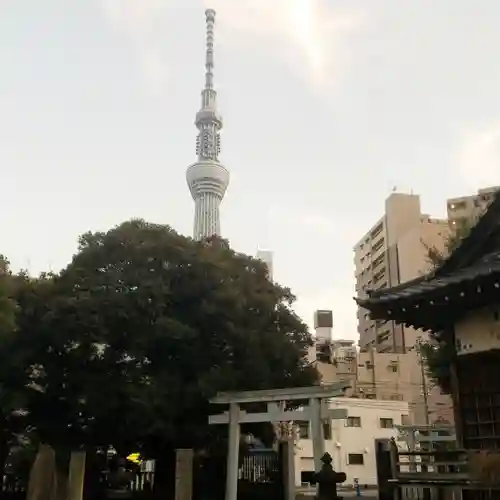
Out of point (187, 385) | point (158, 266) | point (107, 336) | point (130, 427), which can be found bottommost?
point (130, 427)

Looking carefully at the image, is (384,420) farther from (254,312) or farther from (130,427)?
(130,427)

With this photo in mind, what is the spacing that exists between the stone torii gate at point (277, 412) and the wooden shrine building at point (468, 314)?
546 cm

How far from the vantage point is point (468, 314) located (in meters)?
12.1

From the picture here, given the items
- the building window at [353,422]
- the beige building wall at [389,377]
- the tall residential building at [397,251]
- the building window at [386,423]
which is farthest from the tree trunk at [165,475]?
the tall residential building at [397,251]

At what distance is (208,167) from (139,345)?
99549 millimetres

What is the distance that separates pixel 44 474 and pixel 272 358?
774 centimetres

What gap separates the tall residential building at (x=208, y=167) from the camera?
115m

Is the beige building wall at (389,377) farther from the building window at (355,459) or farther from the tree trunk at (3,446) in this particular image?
the tree trunk at (3,446)

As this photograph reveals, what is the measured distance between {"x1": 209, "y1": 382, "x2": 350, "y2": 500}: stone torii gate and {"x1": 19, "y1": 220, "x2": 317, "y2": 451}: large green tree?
1014mm

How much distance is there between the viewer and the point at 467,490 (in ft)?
37.0

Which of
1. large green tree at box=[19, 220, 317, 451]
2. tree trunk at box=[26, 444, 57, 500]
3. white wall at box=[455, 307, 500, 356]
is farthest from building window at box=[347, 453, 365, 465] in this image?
white wall at box=[455, 307, 500, 356]

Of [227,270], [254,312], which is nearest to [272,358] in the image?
[254,312]

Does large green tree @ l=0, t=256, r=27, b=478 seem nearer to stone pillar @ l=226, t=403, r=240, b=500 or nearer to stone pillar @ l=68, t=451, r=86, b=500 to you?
stone pillar @ l=68, t=451, r=86, b=500

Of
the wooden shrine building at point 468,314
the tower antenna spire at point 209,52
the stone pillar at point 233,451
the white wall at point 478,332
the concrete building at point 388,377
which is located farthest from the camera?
the tower antenna spire at point 209,52
